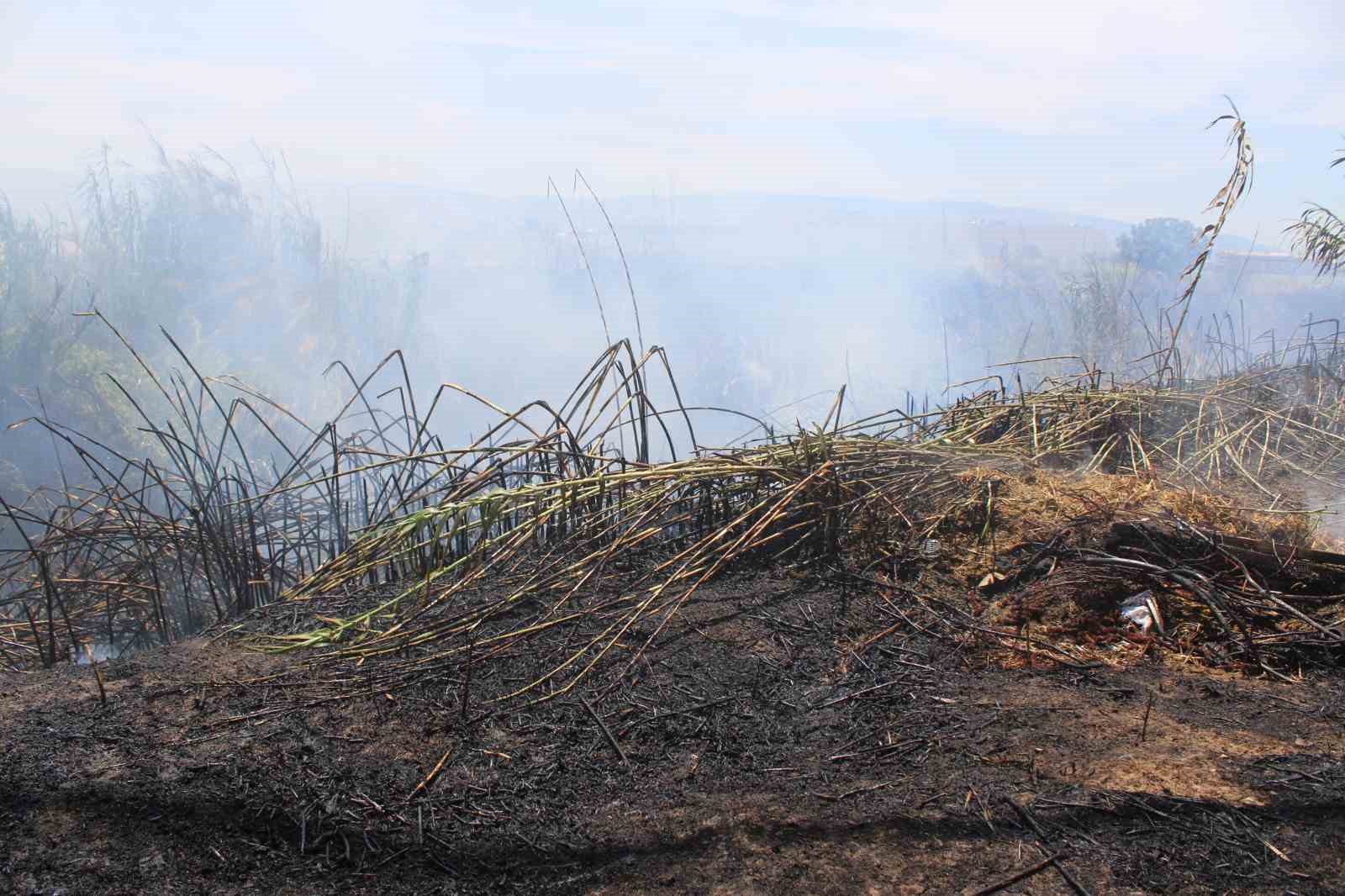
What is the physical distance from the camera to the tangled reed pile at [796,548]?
2.35m

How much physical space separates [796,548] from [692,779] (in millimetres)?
1227

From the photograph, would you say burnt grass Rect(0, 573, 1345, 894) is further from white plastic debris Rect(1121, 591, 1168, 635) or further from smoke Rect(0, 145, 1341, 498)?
smoke Rect(0, 145, 1341, 498)

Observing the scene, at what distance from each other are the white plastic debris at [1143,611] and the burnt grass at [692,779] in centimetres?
14

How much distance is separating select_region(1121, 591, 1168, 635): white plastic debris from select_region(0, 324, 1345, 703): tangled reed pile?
2 centimetres

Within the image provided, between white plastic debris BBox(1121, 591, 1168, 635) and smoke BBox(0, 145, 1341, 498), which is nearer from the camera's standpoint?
white plastic debris BBox(1121, 591, 1168, 635)

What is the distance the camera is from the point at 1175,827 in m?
1.52

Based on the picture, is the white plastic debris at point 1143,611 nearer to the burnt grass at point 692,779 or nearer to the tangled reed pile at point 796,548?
the tangled reed pile at point 796,548

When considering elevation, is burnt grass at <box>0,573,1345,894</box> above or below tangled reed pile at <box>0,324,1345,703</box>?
below

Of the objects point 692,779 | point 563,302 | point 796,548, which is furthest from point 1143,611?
point 563,302

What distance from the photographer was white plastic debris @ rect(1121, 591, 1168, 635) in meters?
2.37

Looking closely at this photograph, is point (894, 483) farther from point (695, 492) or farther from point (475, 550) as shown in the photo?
point (475, 550)

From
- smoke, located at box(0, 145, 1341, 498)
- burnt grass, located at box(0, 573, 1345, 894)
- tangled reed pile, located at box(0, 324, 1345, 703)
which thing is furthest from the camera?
smoke, located at box(0, 145, 1341, 498)

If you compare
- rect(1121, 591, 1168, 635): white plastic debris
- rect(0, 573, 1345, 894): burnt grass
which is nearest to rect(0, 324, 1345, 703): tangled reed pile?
rect(1121, 591, 1168, 635): white plastic debris

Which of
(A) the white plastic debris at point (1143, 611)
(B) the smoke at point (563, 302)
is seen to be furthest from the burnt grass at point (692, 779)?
(B) the smoke at point (563, 302)
